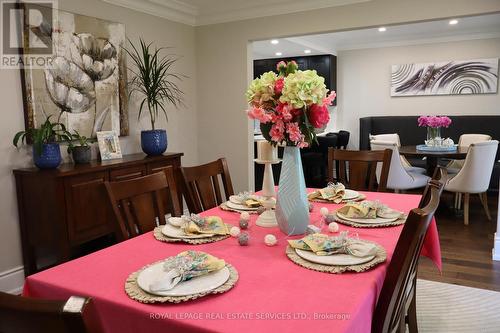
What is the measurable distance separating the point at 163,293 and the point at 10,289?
242 cm

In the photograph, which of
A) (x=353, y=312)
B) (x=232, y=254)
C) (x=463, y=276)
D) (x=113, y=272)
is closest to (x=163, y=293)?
(x=113, y=272)

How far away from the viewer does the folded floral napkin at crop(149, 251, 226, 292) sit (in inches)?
43.0

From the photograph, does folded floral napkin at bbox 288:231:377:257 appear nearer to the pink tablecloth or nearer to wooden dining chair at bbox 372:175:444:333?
the pink tablecloth

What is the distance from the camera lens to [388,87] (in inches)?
276

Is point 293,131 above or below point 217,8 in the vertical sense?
below

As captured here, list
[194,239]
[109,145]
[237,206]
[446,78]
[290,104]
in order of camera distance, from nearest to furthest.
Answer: [290,104] → [194,239] → [237,206] → [109,145] → [446,78]

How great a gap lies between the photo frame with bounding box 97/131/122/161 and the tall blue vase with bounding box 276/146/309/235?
7.24 ft

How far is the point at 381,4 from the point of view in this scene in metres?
3.61

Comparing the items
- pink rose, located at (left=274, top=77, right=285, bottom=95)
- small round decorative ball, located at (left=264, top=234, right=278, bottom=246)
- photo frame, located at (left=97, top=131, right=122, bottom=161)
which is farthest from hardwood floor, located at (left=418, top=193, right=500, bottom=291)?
photo frame, located at (left=97, top=131, right=122, bottom=161)

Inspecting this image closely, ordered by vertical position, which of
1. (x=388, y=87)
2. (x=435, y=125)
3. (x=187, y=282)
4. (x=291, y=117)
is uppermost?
(x=388, y=87)

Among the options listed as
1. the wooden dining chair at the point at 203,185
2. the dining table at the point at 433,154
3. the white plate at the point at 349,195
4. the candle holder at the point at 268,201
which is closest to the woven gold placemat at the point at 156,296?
the candle holder at the point at 268,201

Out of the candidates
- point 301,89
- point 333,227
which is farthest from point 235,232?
point 301,89

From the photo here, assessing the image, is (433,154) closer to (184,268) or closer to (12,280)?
(184,268)

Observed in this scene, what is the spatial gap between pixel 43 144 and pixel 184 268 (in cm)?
211
